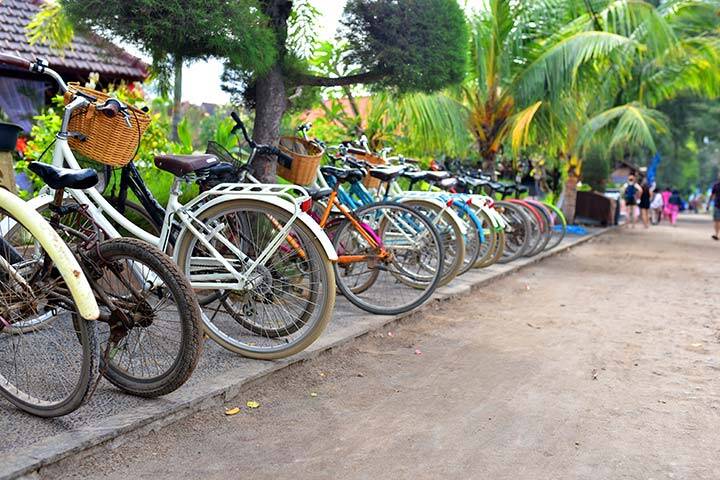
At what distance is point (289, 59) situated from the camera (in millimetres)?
5930

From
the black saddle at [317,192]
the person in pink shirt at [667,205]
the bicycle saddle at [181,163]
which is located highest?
the bicycle saddle at [181,163]

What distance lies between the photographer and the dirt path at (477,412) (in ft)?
9.75

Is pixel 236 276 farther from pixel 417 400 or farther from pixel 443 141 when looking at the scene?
Result: pixel 443 141

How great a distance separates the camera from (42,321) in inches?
132

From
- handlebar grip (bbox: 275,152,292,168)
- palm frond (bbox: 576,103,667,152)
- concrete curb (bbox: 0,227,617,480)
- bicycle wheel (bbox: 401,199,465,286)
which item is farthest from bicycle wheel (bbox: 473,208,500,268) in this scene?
palm frond (bbox: 576,103,667,152)

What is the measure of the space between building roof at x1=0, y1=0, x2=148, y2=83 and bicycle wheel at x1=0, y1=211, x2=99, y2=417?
8496 millimetres

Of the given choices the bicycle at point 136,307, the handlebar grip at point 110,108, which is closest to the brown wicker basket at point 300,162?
the handlebar grip at point 110,108

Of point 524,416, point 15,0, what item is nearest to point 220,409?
point 524,416

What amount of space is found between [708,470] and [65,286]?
2.81 metres

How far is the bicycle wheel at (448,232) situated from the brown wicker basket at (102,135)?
10.4ft

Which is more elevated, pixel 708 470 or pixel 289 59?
pixel 289 59

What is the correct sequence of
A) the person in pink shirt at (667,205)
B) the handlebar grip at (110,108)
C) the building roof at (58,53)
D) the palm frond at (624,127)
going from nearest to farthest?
the handlebar grip at (110,108)
the building roof at (58,53)
the palm frond at (624,127)
the person in pink shirt at (667,205)

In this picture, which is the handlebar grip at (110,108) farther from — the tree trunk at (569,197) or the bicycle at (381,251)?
the tree trunk at (569,197)

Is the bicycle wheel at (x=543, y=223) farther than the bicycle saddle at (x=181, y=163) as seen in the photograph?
Yes
